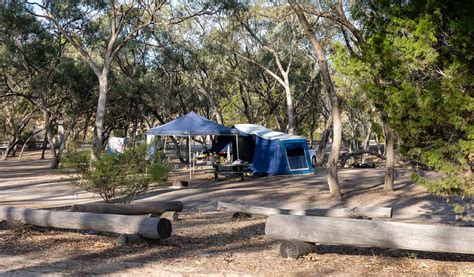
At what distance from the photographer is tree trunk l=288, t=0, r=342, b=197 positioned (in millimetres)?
14812

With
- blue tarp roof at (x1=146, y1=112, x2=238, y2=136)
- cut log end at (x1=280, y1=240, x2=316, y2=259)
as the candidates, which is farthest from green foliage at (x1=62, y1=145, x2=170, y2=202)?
blue tarp roof at (x1=146, y1=112, x2=238, y2=136)

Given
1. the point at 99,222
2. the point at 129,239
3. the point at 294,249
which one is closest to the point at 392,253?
the point at 294,249

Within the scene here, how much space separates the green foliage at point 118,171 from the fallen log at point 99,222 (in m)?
2.25

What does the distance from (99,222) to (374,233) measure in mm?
3689

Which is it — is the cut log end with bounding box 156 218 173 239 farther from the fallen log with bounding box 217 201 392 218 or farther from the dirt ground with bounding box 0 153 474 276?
the fallen log with bounding box 217 201 392 218

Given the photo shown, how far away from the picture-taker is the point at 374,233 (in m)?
6.20

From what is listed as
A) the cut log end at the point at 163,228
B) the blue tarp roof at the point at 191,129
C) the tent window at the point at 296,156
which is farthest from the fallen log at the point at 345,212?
the tent window at the point at 296,156

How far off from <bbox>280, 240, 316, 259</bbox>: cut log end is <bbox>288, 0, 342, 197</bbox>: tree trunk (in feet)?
28.9

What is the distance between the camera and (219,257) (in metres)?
6.91

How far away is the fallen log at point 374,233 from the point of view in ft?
19.2

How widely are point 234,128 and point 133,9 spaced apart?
6.63m

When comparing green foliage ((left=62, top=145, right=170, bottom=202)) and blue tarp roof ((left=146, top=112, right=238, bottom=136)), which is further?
blue tarp roof ((left=146, top=112, right=238, bottom=136))

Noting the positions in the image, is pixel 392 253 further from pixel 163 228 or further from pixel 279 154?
pixel 279 154

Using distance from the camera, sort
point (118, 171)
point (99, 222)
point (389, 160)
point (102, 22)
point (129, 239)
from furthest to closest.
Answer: point (102, 22), point (389, 160), point (118, 171), point (99, 222), point (129, 239)
